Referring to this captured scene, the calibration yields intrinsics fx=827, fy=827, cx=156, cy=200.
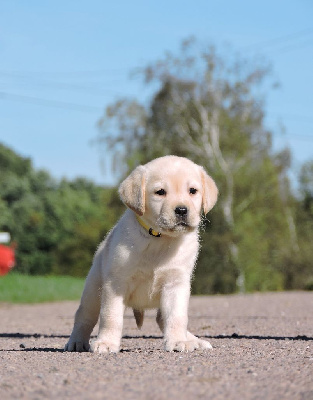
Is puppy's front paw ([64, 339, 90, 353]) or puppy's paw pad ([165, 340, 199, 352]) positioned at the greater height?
puppy's paw pad ([165, 340, 199, 352])

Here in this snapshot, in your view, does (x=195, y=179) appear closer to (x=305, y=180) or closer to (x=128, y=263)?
(x=128, y=263)

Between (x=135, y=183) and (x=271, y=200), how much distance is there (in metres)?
34.6

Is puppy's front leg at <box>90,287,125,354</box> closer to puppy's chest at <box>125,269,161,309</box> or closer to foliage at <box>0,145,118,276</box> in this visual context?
puppy's chest at <box>125,269,161,309</box>

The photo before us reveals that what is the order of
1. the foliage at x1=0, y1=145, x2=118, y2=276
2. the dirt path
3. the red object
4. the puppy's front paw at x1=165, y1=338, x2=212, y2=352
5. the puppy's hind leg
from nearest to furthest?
the dirt path < the puppy's front paw at x1=165, y1=338, x2=212, y2=352 < the puppy's hind leg < the red object < the foliage at x1=0, y1=145, x2=118, y2=276

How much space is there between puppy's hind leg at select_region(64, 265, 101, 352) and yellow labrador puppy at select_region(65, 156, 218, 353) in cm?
40

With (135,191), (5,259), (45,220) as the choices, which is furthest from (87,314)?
(45,220)

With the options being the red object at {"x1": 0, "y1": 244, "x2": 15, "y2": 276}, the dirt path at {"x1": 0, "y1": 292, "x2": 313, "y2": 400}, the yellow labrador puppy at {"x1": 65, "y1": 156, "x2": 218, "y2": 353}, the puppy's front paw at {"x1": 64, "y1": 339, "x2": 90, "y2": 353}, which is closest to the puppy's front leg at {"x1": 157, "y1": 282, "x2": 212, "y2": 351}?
the yellow labrador puppy at {"x1": 65, "y1": 156, "x2": 218, "y2": 353}

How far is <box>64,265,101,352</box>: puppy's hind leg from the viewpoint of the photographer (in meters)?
7.74

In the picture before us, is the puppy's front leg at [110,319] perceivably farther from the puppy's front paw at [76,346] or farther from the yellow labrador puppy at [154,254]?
the puppy's front paw at [76,346]

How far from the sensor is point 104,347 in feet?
23.1

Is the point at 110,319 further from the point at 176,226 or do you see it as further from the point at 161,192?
the point at 161,192

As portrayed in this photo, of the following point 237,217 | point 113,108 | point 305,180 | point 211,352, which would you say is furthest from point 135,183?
point 305,180

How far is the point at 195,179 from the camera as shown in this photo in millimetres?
7156

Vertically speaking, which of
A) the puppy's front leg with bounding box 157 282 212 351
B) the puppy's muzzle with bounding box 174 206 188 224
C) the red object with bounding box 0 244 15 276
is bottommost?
the red object with bounding box 0 244 15 276
